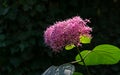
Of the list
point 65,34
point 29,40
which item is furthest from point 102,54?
point 29,40

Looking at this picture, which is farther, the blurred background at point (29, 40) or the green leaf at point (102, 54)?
the blurred background at point (29, 40)

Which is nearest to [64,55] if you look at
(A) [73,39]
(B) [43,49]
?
(B) [43,49]

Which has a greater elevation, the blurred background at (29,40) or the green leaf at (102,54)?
the blurred background at (29,40)

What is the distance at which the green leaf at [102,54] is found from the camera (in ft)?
4.49

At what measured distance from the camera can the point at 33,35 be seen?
12.3 feet

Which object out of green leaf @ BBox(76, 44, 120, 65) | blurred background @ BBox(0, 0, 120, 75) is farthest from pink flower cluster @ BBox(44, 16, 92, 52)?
blurred background @ BBox(0, 0, 120, 75)

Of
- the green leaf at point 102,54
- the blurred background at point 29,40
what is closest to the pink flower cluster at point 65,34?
the green leaf at point 102,54

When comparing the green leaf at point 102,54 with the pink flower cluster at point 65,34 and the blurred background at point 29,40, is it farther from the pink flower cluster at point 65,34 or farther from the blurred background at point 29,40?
the blurred background at point 29,40

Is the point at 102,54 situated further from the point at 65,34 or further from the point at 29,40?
the point at 29,40

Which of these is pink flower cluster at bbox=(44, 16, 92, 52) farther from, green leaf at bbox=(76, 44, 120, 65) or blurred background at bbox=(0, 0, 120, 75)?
blurred background at bbox=(0, 0, 120, 75)

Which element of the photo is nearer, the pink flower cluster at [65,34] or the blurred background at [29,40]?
the pink flower cluster at [65,34]

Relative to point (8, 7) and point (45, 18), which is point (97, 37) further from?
point (8, 7)

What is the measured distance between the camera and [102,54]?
1.39 m

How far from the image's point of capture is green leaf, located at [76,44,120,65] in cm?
137
